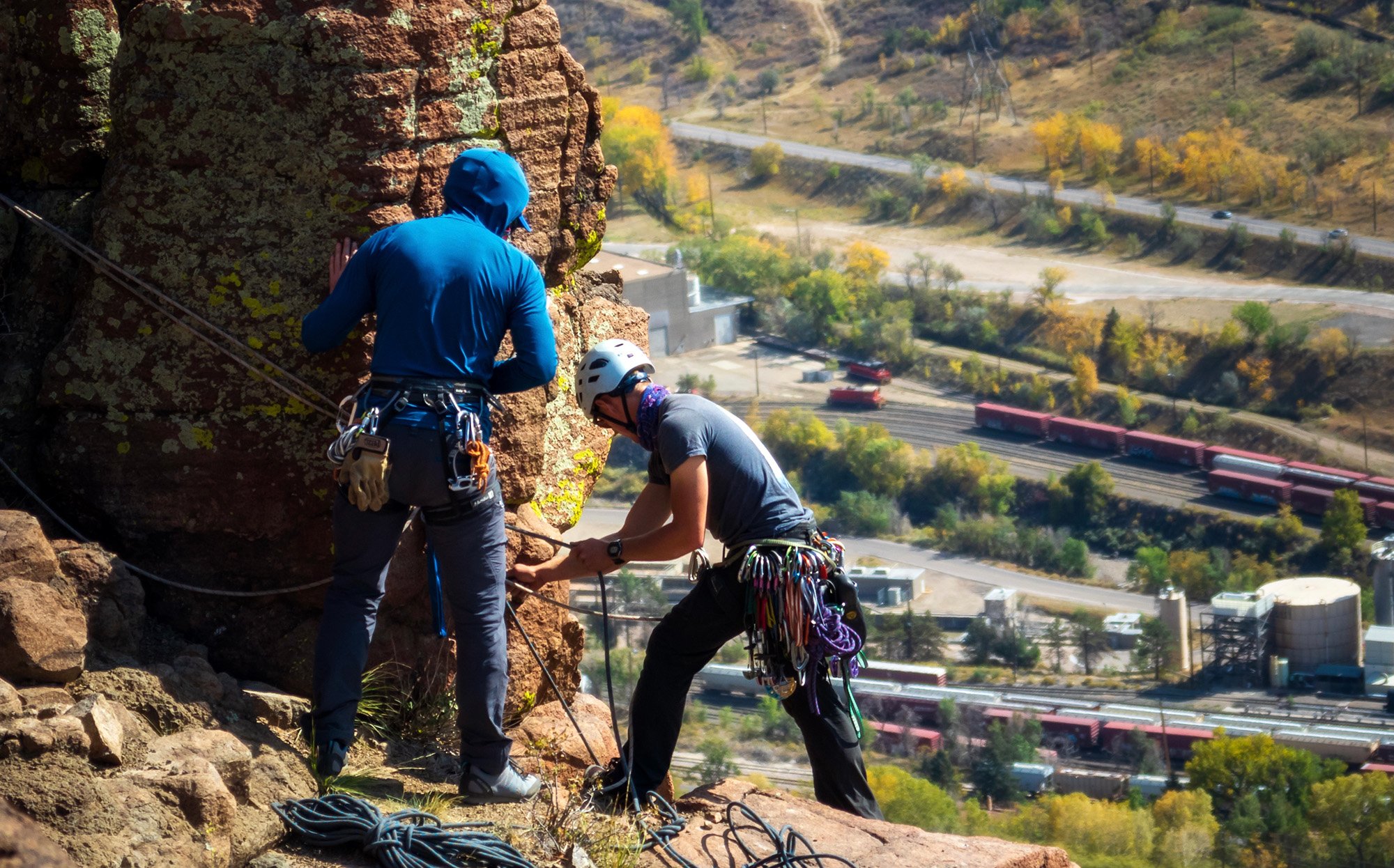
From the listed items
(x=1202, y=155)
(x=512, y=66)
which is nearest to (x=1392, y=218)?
(x=1202, y=155)

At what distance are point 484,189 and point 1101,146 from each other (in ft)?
205

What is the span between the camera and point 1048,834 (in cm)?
2988

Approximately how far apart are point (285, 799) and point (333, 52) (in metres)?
2.25

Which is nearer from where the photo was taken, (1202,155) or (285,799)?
(285,799)

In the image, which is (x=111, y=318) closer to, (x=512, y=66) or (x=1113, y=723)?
(x=512, y=66)

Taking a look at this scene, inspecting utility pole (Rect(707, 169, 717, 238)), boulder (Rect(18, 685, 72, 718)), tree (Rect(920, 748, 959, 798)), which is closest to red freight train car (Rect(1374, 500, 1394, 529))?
tree (Rect(920, 748, 959, 798))

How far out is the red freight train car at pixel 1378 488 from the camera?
43.0 meters

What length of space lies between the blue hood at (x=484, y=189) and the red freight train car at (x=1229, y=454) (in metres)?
45.5

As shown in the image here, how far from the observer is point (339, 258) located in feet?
13.9

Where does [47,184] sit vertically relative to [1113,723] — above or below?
above

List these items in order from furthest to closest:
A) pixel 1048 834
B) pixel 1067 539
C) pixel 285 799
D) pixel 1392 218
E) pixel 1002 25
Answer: pixel 1002 25 < pixel 1392 218 < pixel 1067 539 < pixel 1048 834 < pixel 285 799

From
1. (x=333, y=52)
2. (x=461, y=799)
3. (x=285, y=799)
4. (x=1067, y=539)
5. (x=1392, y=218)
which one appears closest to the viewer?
(x=285, y=799)

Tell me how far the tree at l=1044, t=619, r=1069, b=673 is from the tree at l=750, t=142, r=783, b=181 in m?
36.5

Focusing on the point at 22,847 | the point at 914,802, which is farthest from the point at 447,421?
the point at 914,802
